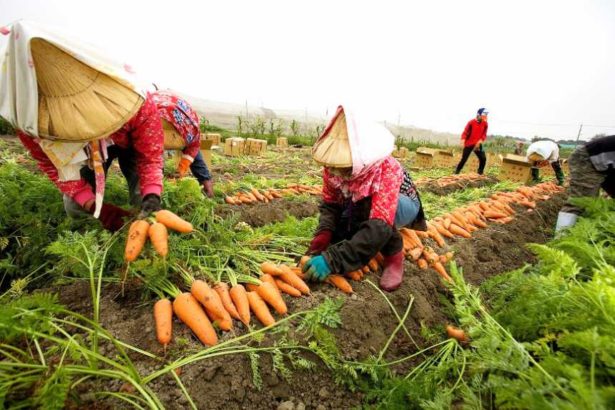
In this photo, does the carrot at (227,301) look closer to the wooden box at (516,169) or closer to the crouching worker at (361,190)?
the crouching worker at (361,190)

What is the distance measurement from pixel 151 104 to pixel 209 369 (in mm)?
1708

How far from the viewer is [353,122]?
6.78ft

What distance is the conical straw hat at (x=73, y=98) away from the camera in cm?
162

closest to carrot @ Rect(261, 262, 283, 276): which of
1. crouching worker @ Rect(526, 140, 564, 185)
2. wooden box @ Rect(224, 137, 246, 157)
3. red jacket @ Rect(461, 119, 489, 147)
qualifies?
crouching worker @ Rect(526, 140, 564, 185)

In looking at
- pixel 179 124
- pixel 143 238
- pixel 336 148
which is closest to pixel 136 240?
pixel 143 238

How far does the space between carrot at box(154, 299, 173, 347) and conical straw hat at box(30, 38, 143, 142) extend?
950 millimetres

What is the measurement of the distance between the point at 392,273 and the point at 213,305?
1294 mm

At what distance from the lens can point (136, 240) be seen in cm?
174

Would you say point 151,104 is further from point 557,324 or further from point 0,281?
point 557,324

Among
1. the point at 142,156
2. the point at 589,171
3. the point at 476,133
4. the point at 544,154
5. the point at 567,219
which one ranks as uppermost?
the point at 476,133

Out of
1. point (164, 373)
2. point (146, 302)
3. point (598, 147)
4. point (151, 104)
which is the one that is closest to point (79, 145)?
point (151, 104)

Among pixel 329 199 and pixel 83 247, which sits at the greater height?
pixel 329 199

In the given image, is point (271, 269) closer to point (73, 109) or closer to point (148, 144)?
point (148, 144)

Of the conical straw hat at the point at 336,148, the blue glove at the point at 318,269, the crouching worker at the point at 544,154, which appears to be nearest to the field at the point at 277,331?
the blue glove at the point at 318,269
